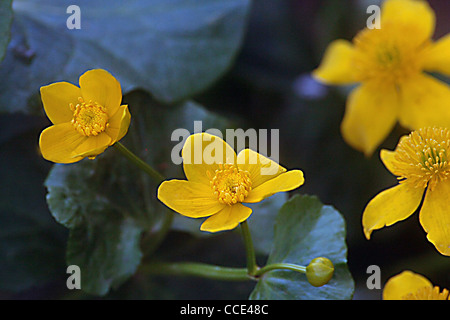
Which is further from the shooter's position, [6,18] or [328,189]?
[328,189]

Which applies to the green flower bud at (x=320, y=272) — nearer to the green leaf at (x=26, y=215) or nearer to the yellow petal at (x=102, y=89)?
the yellow petal at (x=102, y=89)

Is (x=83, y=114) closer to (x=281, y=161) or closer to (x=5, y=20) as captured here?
(x=5, y=20)

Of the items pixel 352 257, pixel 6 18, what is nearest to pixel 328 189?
pixel 352 257

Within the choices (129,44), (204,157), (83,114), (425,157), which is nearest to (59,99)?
(83,114)

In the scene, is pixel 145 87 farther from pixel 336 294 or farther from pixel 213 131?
pixel 336 294

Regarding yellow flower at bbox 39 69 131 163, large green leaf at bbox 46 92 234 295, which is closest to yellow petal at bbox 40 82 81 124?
yellow flower at bbox 39 69 131 163
